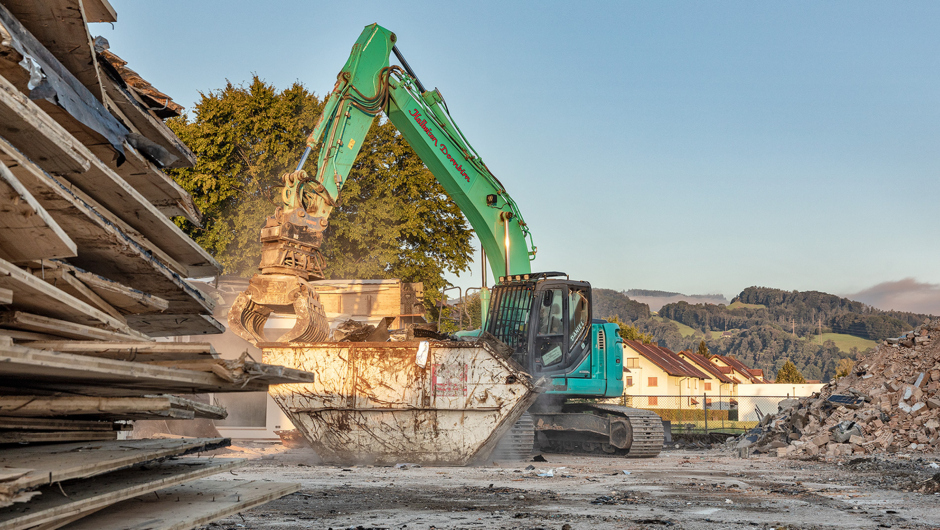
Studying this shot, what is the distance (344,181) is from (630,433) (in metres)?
7.09

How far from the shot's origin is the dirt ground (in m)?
6.45

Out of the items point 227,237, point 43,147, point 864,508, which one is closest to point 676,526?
point 864,508

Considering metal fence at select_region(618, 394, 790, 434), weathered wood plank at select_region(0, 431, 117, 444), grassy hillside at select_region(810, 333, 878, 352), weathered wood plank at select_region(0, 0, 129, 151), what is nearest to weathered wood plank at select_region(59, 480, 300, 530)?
weathered wood plank at select_region(0, 431, 117, 444)

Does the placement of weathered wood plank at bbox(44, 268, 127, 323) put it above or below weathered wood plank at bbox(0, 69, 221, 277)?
below

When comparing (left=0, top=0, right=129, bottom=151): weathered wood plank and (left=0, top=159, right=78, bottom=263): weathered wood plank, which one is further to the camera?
(left=0, top=0, right=129, bottom=151): weathered wood plank

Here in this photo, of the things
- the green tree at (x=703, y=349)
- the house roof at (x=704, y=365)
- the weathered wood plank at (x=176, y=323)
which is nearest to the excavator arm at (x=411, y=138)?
the weathered wood plank at (x=176, y=323)

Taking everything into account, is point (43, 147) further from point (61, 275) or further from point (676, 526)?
point (676, 526)

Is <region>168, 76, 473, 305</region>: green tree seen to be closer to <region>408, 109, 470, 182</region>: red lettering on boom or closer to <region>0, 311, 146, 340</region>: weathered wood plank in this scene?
<region>408, 109, 470, 182</region>: red lettering on boom

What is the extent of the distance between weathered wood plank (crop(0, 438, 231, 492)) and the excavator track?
11841mm

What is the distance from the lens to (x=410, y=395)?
1109cm

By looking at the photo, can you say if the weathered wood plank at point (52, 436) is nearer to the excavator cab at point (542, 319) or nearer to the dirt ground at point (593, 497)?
the dirt ground at point (593, 497)

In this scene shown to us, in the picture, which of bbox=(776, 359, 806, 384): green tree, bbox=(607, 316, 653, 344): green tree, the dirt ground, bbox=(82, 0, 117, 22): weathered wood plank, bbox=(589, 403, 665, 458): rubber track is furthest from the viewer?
bbox=(776, 359, 806, 384): green tree

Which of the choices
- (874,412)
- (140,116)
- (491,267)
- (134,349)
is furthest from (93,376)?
(874,412)

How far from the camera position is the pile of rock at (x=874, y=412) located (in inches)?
595
